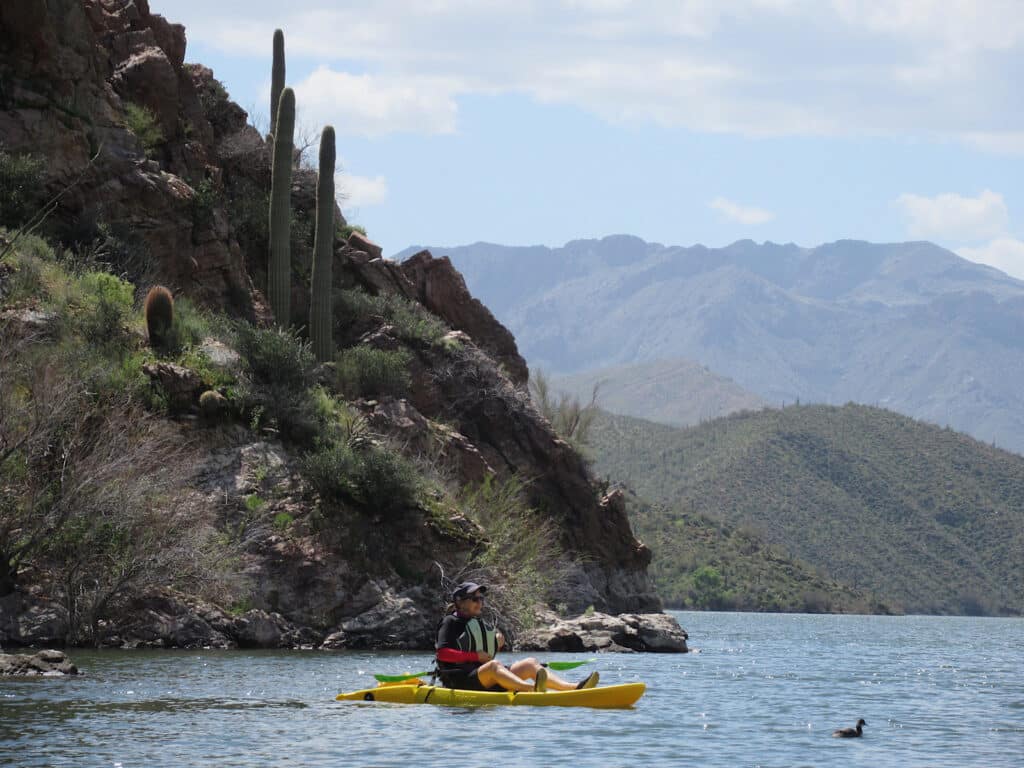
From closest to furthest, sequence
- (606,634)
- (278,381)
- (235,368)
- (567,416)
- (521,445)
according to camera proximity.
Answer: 1. (235,368)
2. (278,381)
3. (606,634)
4. (521,445)
5. (567,416)

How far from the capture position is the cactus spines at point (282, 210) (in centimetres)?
4462

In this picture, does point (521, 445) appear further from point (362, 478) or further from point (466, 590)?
point (466, 590)

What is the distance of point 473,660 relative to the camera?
2352cm

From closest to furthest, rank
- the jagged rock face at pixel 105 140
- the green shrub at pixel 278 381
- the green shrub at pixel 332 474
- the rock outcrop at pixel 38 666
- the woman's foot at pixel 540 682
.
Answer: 1. the woman's foot at pixel 540 682
2. the rock outcrop at pixel 38 666
3. the green shrub at pixel 332 474
4. the green shrub at pixel 278 381
5. the jagged rock face at pixel 105 140

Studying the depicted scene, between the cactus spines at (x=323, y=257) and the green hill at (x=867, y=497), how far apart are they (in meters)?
82.4

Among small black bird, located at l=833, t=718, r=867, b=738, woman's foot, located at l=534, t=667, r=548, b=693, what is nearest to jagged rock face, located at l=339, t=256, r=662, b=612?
woman's foot, located at l=534, t=667, r=548, b=693

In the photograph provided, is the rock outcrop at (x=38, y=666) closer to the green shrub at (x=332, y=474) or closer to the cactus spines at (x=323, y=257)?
the green shrub at (x=332, y=474)

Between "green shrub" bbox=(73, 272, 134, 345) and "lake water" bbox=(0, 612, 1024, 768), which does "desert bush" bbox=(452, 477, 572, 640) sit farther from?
"green shrub" bbox=(73, 272, 134, 345)

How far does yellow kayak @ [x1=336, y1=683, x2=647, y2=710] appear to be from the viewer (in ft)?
75.7

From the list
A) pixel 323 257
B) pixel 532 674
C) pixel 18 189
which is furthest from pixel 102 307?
pixel 532 674

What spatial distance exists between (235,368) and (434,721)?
859 inches

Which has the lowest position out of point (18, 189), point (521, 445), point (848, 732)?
point (848, 732)

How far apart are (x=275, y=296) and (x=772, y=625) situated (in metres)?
48.6

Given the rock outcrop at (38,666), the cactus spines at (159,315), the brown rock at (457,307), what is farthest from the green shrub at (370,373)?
the rock outcrop at (38,666)
